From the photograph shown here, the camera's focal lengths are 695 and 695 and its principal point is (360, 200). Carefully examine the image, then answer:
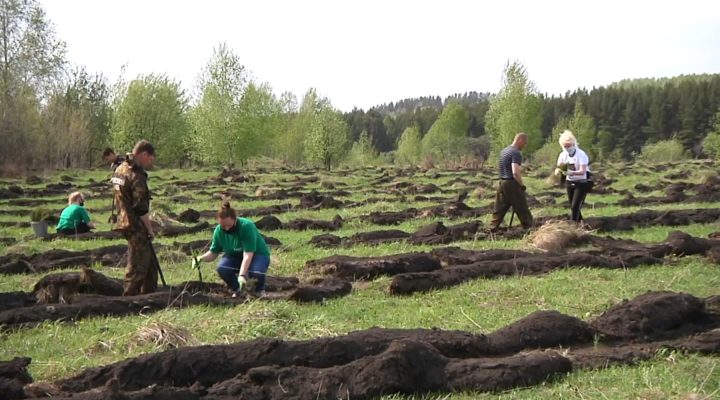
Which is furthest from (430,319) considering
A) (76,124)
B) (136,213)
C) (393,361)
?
(76,124)

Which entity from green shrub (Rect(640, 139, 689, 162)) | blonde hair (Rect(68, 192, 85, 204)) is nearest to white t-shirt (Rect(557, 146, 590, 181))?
blonde hair (Rect(68, 192, 85, 204))

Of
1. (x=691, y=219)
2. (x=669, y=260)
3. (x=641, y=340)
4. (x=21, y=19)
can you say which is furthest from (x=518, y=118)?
(x=641, y=340)

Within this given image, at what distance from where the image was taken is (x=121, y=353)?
672 centimetres

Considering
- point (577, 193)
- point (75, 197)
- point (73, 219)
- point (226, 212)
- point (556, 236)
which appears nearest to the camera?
point (226, 212)

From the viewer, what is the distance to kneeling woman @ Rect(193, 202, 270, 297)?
891cm

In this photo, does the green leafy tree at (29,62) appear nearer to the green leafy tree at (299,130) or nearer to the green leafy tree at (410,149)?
the green leafy tree at (299,130)

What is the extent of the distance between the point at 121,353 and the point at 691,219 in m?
12.7

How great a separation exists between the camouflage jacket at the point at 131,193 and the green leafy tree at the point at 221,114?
4586 cm

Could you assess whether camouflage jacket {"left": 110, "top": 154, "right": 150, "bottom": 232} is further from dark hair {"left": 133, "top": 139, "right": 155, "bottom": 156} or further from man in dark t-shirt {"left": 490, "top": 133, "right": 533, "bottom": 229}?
man in dark t-shirt {"left": 490, "top": 133, "right": 533, "bottom": 229}

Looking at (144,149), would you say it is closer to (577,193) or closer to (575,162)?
(575,162)

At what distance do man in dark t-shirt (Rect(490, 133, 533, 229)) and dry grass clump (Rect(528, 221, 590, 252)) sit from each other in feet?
3.69

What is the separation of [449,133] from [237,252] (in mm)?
78958

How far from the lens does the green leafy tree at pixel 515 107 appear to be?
201 ft

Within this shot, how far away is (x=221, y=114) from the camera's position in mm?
54375
